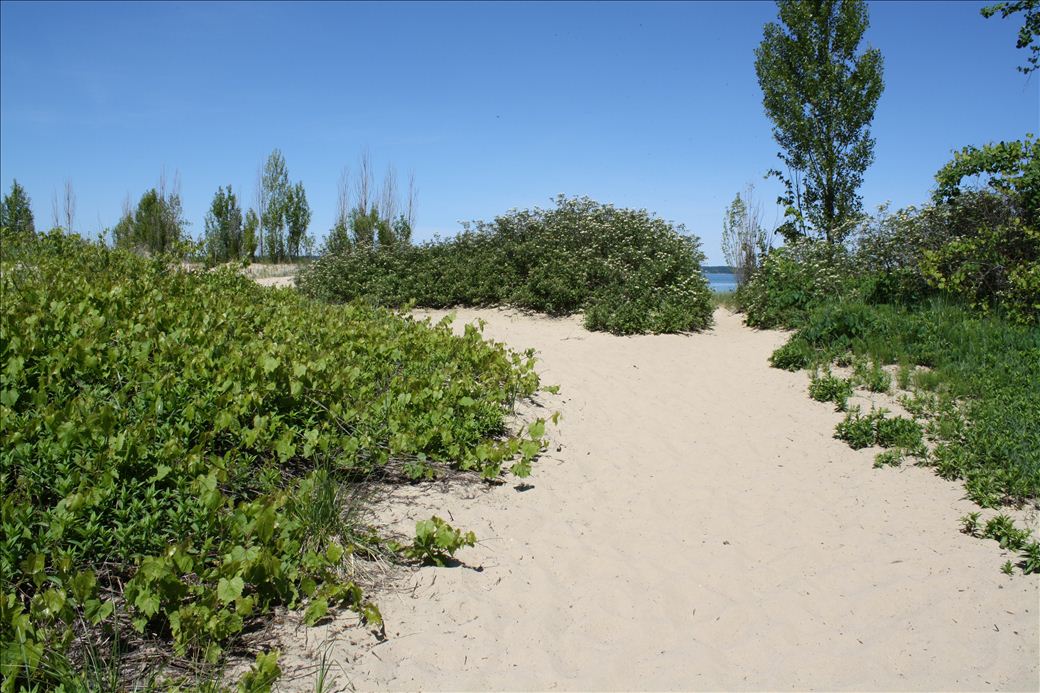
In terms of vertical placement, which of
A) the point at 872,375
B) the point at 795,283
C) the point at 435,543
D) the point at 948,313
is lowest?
the point at 435,543

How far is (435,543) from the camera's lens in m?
3.53

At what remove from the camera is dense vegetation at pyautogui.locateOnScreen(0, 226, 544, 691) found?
2.64 meters

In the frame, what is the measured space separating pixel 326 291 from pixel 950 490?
370 inches

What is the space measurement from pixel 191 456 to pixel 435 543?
3.93ft

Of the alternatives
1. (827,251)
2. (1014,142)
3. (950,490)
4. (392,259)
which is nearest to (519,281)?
(392,259)

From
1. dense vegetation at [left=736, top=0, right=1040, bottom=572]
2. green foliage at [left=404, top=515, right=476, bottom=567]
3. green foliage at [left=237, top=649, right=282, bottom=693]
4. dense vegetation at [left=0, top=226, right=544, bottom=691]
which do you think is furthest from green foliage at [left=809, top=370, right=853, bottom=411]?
green foliage at [left=237, top=649, right=282, bottom=693]

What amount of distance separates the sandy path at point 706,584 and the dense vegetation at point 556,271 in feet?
14.3

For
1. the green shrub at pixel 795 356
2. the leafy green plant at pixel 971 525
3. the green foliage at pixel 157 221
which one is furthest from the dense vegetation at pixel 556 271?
the green foliage at pixel 157 221

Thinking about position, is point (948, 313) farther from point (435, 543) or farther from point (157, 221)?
point (157, 221)

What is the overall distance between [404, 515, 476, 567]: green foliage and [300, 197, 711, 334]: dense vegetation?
21.8ft

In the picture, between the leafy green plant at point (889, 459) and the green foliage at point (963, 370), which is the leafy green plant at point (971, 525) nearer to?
the green foliage at point (963, 370)

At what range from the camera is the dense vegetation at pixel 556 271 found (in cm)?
1048

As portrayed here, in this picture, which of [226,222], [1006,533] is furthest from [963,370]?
[226,222]

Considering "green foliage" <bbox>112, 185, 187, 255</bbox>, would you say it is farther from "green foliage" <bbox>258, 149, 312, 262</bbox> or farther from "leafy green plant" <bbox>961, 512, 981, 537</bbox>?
"leafy green plant" <bbox>961, 512, 981, 537</bbox>
